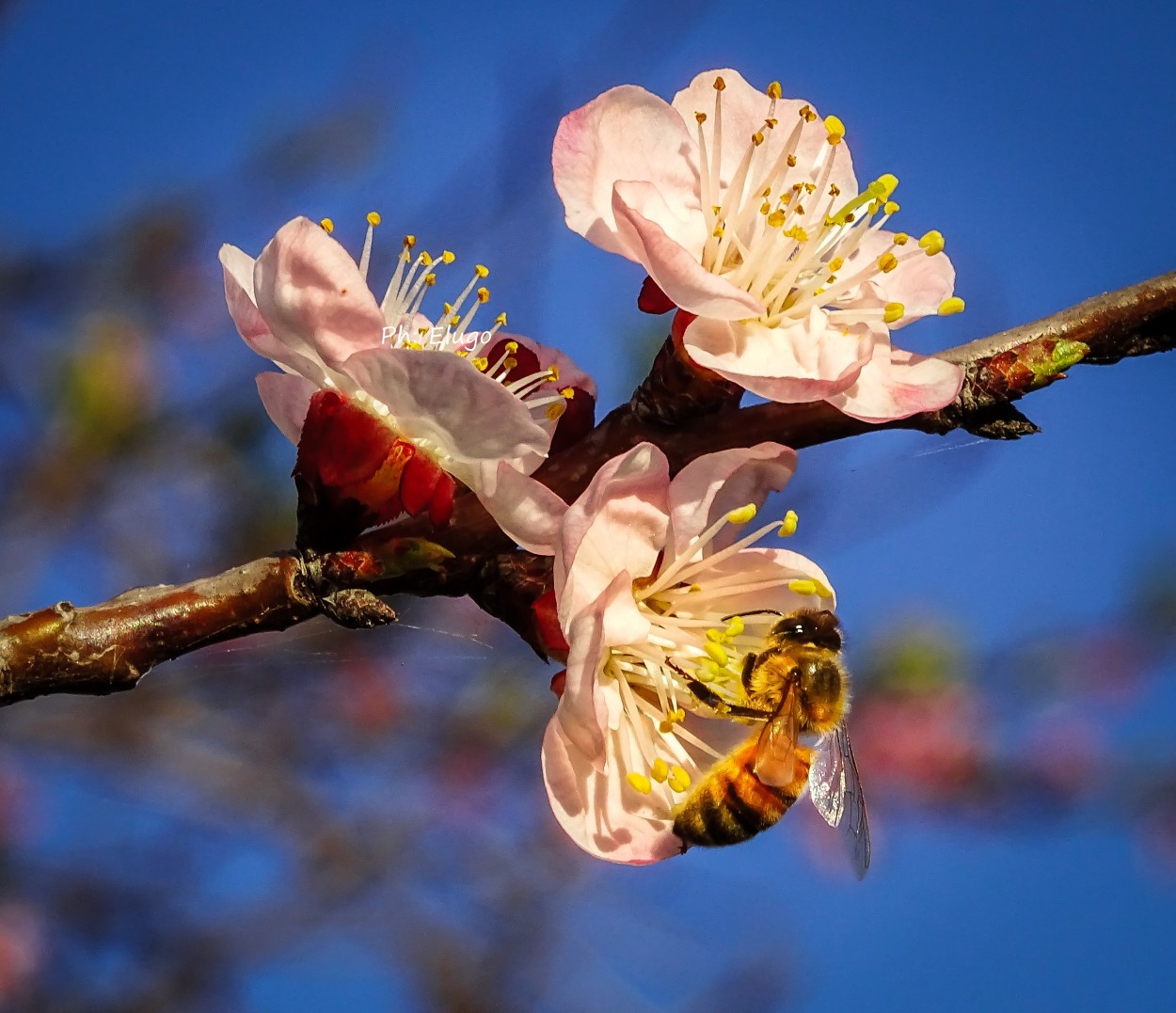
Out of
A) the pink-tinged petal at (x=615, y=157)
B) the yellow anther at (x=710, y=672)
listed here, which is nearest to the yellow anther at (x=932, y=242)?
the pink-tinged petal at (x=615, y=157)

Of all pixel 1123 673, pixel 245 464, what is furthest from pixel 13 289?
pixel 1123 673

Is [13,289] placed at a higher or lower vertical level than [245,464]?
higher

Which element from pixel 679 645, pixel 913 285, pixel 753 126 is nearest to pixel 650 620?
pixel 679 645

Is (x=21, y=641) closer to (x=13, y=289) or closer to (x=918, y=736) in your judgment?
(x=13, y=289)

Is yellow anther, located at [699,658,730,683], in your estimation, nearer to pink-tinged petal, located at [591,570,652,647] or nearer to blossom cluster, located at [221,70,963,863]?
blossom cluster, located at [221,70,963,863]

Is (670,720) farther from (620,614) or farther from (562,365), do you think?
(562,365)
